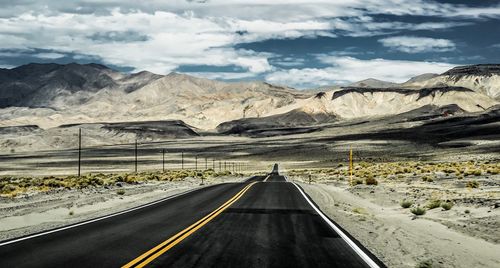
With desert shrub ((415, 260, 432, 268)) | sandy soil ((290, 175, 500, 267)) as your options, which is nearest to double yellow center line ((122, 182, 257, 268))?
sandy soil ((290, 175, 500, 267))

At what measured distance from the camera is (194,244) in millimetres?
11039

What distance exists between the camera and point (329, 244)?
11.3m

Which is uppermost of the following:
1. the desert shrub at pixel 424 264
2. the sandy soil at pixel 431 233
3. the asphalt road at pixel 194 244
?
the asphalt road at pixel 194 244

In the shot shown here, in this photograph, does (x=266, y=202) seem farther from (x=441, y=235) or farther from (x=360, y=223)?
(x=441, y=235)

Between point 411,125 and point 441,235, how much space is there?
18763 cm

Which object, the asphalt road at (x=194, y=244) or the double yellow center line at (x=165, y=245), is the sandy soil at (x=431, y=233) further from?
the double yellow center line at (x=165, y=245)

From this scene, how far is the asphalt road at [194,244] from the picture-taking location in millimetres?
9234

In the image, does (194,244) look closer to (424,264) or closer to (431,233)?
(424,264)

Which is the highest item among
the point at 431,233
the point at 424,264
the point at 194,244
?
the point at 194,244

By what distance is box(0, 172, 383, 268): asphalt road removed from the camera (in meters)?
9.23

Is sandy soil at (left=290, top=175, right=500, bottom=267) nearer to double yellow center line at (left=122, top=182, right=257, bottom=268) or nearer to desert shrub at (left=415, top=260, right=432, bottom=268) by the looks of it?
desert shrub at (left=415, top=260, right=432, bottom=268)

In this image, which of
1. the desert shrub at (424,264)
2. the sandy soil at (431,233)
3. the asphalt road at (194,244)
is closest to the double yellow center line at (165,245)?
the asphalt road at (194,244)

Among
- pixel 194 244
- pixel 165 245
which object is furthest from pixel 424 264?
pixel 165 245

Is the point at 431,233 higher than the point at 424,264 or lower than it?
lower
